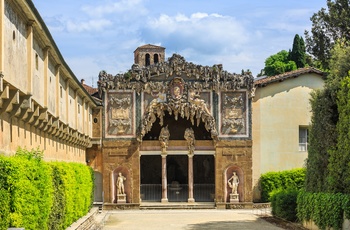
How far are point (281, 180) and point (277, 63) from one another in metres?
30.6

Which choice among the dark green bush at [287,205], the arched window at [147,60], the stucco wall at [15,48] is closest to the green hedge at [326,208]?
the dark green bush at [287,205]

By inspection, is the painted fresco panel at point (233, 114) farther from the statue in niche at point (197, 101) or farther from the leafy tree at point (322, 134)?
the leafy tree at point (322, 134)

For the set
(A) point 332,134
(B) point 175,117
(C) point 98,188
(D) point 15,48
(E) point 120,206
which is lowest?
(E) point 120,206

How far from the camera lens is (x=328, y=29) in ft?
166

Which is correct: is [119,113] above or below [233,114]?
above

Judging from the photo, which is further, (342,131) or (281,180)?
(281,180)

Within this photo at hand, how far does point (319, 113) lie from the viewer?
28.2 m

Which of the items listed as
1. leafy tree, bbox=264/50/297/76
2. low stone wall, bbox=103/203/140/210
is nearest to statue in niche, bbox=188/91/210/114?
low stone wall, bbox=103/203/140/210

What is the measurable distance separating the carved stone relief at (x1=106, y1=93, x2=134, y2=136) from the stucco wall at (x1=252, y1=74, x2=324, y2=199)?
8.92 metres

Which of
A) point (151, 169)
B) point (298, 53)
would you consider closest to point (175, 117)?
point (151, 169)

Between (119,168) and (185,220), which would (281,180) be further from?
(185,220)

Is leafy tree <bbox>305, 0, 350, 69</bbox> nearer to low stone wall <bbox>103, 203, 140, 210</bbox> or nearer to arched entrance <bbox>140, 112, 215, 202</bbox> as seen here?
arched entrance <bbox>140, 112, 215, 202</bbox>

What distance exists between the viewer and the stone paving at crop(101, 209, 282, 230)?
103 feet

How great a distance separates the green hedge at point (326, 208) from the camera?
23.2 meters
